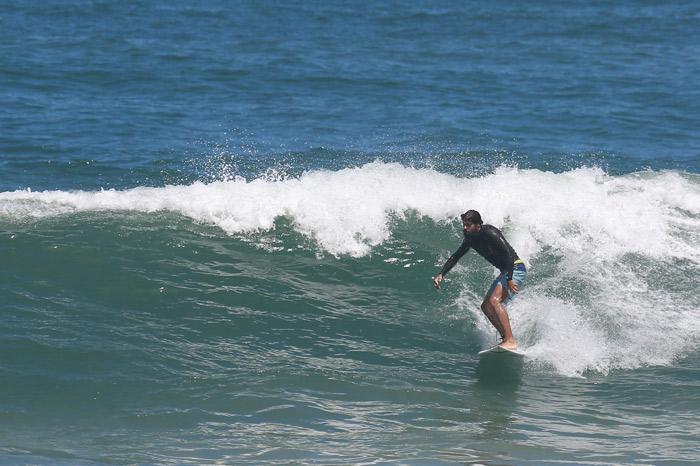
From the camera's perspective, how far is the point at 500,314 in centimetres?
941

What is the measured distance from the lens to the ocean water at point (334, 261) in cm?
777

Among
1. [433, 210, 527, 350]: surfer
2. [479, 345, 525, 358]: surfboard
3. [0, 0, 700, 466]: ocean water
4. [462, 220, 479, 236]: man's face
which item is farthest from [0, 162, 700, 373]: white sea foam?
[462, 220, 479, 236]: man's face

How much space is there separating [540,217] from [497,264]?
12.3 feet

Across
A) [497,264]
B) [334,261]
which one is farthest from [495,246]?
[334,261]

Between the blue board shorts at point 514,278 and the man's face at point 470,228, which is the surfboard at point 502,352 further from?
the man's face at point 470,228

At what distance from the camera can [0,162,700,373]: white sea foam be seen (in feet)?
34.1

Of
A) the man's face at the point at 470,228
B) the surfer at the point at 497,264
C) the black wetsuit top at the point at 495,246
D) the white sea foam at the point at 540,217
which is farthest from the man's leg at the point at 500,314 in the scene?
the man's face at the point at 470,228

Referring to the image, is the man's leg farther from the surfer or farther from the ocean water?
the ocean water

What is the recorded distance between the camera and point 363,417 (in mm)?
7934

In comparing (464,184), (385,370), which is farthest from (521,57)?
(385,370)

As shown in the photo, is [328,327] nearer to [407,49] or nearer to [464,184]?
[464,184]

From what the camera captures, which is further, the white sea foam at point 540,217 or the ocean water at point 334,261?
the white sea foam at point 540,217

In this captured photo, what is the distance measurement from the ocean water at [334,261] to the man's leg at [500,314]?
0.78 feet

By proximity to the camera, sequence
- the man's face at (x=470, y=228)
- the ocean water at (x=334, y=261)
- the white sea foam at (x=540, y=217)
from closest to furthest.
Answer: the ocean water at (x=334, y=261) → the man's face at (x=470, y=228) → the white sea foam at (x=540, y=217)
